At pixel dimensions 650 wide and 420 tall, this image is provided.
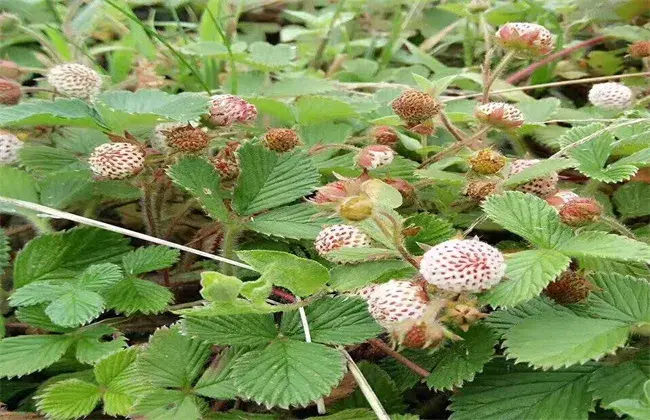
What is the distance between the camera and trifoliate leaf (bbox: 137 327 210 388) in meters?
0.67

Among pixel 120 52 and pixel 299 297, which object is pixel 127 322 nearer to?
pixel 299 297

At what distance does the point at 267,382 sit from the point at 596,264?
0.36 metres

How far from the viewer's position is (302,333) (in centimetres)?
68

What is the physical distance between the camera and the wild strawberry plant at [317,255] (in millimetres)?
624

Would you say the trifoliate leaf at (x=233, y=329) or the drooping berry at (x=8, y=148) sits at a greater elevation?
the trifoliate leaf at (x=233, y=329)

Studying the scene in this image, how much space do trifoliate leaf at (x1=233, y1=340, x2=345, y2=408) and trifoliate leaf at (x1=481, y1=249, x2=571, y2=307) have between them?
0.15m

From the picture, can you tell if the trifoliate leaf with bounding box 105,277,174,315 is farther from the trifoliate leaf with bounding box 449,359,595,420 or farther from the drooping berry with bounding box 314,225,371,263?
the trifoliate leaf with bounding box 449,359,595,420

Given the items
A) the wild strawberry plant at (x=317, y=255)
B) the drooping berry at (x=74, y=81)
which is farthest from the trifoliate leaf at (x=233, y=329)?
the drooping berry at (x=74, y=81)

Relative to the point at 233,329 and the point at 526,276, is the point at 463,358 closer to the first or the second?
the point at 526,276

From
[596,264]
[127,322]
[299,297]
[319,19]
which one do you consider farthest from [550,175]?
[319,19]

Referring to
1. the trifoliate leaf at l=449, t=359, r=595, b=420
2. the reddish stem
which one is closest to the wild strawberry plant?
the trifoliate leaf at l=449, t=359, r=595, b=420

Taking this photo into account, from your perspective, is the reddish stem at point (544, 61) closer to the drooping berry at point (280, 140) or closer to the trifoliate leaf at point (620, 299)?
the drooping berry at point (280, 140)

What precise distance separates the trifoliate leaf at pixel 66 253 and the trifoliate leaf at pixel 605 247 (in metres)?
0.51

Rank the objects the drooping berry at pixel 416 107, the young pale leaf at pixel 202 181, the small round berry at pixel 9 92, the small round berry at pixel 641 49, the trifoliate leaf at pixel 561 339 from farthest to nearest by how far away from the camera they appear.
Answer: the small round berry at pixel 641 49 → the small round berry at pixel 9 92 → the drooping berry at pixel 416 107 → the young pale leaf at pixel 202 181 → the trifoliate leaf at pixel 561 339
